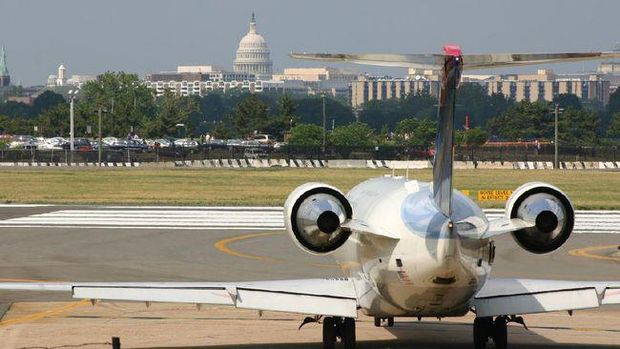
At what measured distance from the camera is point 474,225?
19562 millimetres

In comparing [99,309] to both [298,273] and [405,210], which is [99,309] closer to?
[298,273]

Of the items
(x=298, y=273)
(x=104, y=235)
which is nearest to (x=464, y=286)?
(x=298, y=273)

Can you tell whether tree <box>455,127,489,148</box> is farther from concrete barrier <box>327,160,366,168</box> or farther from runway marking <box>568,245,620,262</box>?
runway marking <box>568,245,620,262</box>

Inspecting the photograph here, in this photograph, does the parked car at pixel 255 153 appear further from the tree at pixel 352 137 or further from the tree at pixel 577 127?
the tree at pixel 577 127

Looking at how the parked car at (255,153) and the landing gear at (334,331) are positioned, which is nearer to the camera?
the landing gear at (334,331)

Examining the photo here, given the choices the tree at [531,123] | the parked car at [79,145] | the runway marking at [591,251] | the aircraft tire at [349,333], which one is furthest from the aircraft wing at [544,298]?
the tree at [531,123]

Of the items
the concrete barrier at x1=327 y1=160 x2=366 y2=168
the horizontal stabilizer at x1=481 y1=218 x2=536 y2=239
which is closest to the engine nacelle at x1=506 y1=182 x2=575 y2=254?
the horizontal stabilizer at x1=481 y1=218 x2=536 y2=239

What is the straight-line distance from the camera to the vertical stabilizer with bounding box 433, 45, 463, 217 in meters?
17.6

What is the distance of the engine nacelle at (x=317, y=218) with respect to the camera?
21.2 metres

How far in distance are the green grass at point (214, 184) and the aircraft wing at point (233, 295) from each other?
118 ft

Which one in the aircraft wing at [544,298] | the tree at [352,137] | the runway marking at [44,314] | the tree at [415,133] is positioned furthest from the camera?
the tree at [352,137]

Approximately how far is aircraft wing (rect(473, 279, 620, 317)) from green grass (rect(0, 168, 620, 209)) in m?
35.0

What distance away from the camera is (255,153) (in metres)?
124

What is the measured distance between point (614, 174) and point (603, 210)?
33.8 meters
